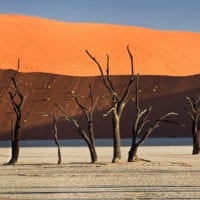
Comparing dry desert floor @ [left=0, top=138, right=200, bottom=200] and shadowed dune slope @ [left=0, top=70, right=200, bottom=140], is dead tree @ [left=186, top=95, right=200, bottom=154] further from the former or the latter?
shadowed dune slope @ [left=0, top=70, right=200, bottom=140]

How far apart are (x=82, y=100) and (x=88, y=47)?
97.7ft

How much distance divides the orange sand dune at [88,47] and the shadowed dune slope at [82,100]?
8.96m

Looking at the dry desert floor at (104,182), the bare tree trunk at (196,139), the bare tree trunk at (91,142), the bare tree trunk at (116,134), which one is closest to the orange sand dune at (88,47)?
the bare tree trunk at (196,139)

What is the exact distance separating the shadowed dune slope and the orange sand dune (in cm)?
896

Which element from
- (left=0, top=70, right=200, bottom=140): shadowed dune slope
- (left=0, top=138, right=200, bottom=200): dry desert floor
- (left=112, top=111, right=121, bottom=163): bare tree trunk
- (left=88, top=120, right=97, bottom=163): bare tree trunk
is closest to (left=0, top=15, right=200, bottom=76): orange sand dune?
(left=0, top=70, right=200, bottom=140): shadowed dune slope

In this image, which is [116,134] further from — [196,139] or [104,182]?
[104,182]

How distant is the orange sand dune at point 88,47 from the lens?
3541 inches

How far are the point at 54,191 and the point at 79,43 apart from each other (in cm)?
8801

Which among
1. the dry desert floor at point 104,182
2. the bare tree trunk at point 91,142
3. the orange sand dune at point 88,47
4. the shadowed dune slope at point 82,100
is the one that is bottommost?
the dry desert floor at point 104,182

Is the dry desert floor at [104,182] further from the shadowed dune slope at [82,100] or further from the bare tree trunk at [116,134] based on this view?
the shadowed dune slope at [82,100]

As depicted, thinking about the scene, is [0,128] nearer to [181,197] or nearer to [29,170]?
[29,170]

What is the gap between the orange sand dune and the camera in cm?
8994

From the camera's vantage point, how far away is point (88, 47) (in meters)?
101

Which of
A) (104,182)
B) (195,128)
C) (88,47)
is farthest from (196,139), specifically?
(88,47)
